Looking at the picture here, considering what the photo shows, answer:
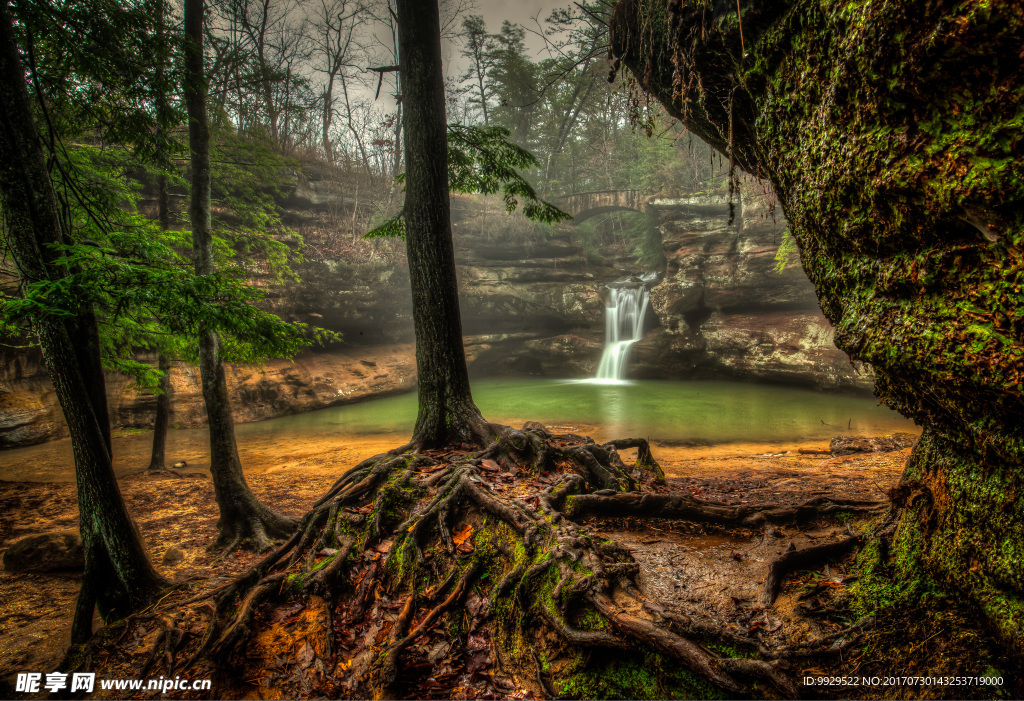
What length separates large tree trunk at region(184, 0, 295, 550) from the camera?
6.25 m

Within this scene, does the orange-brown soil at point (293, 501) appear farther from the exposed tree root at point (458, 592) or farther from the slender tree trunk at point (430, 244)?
the slender tree trunk at point (430, 244)

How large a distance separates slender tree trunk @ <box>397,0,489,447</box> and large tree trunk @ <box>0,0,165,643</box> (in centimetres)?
285

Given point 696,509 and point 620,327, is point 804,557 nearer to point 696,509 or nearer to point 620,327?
point 696,509

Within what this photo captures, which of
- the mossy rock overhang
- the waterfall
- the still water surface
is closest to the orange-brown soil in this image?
the mossy rock overhang

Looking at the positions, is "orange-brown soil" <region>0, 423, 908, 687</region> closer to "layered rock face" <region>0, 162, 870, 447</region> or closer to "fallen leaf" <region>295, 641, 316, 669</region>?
"fallen leaf" <region>295, 641, 316, 669</region>

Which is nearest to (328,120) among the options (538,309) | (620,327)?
(538,309)

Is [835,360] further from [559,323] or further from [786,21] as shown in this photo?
[786,21]

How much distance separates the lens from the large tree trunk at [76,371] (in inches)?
138

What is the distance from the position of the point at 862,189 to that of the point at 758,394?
16919 mm

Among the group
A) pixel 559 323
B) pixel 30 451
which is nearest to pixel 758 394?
pixel 559 323

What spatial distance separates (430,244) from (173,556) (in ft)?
17.4

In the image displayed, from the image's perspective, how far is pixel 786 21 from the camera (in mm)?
2670

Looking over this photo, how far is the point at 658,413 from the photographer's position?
14.2 metres

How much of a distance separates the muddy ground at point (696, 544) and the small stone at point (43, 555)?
0.44ft
